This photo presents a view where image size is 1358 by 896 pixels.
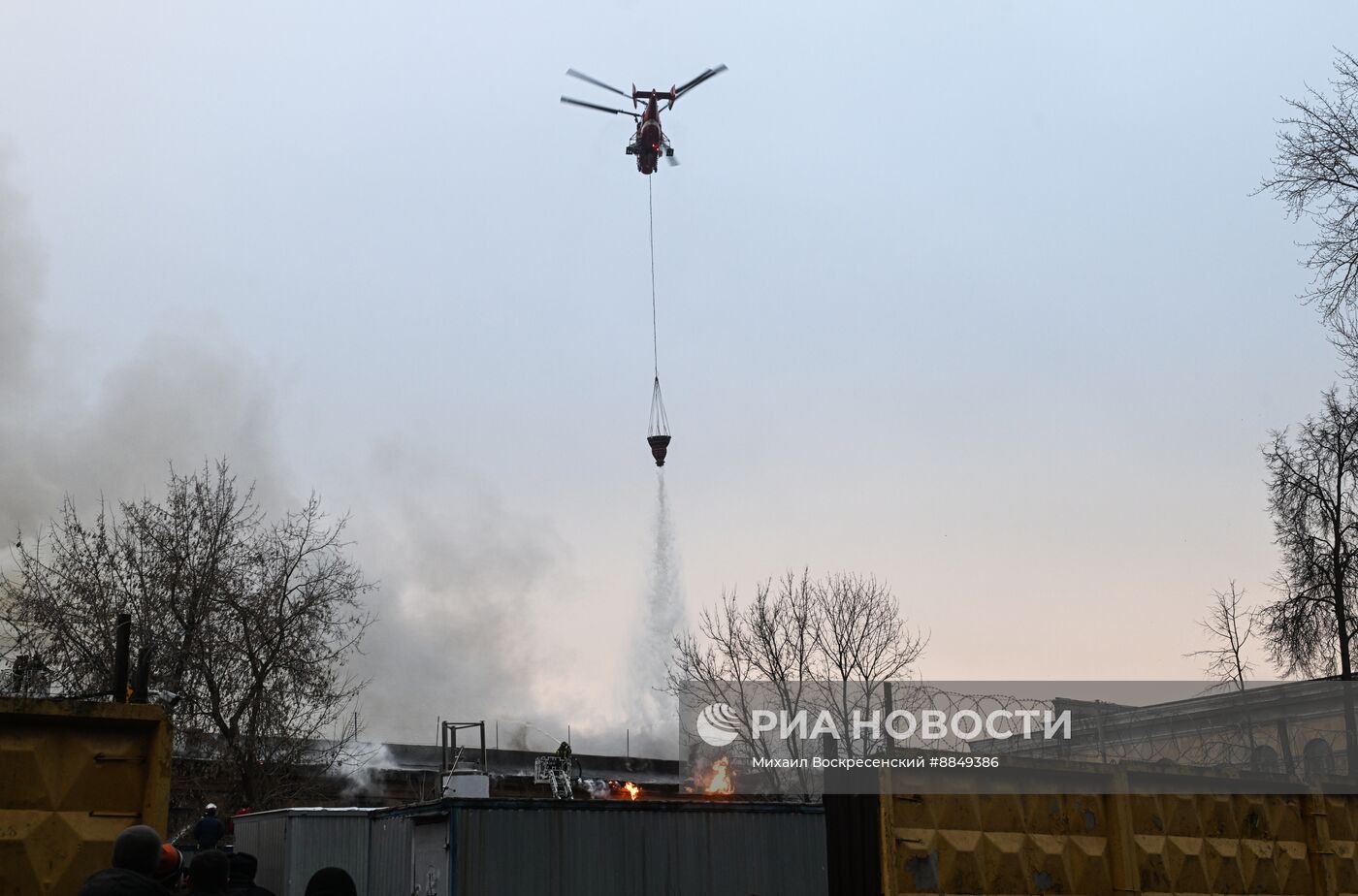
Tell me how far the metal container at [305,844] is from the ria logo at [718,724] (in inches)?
988

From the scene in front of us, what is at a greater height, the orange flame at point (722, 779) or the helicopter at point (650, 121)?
the helicopter at point (650, 121)

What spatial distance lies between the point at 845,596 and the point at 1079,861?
122 ft

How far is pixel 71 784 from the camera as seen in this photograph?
24.4ft

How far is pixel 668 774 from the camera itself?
78.9m

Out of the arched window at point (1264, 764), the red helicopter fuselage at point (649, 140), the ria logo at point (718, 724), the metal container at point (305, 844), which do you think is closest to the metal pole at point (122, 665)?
the arched window at point (1264, 764)

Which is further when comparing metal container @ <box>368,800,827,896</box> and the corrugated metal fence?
metal container @ <box>368,800,827,896</box>

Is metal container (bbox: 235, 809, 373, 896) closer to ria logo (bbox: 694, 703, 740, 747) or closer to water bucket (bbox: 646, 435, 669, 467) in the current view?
water bucket (bbox: 646, 435, 669, 467)

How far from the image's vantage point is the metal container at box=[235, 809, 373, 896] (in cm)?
2141

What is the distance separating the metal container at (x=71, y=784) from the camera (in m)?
7.13

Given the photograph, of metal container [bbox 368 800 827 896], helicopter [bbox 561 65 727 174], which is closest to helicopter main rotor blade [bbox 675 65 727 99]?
helicopter [bbox 561 65 727 174]

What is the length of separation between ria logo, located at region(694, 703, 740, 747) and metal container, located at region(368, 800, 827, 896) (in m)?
26.1

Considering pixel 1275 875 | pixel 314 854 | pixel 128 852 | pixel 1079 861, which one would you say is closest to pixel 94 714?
pixel 128 852

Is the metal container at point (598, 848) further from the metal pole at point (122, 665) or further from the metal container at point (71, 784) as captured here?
the metal container at point (71, 784)

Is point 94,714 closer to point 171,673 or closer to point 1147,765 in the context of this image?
point 1147,765
